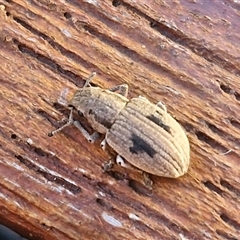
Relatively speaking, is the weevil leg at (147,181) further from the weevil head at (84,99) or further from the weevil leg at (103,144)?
the weevil head at (84,99)

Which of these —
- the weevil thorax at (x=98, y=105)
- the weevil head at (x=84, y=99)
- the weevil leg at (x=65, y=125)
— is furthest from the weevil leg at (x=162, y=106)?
the weevil leg at (x=65, y=125)

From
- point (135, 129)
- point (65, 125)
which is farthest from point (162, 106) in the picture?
point (65, 125)

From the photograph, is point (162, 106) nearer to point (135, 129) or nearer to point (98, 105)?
point (135, 129)

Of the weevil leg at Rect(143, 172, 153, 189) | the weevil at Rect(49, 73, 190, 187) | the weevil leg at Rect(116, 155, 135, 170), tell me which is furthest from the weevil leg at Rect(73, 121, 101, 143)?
the weevil leg at Rect(143, 172, 153, 189)

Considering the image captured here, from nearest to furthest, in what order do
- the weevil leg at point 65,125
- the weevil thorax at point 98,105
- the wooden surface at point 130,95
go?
the wooden surface at point 130,95, the weevil leg at point 65,125, the weevil thorax at point 98,105

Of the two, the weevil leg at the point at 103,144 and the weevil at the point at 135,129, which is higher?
the weevil at the point at 135,129

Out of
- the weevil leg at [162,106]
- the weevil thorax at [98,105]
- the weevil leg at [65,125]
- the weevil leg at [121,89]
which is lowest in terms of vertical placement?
the weevil leg at [65,125]
